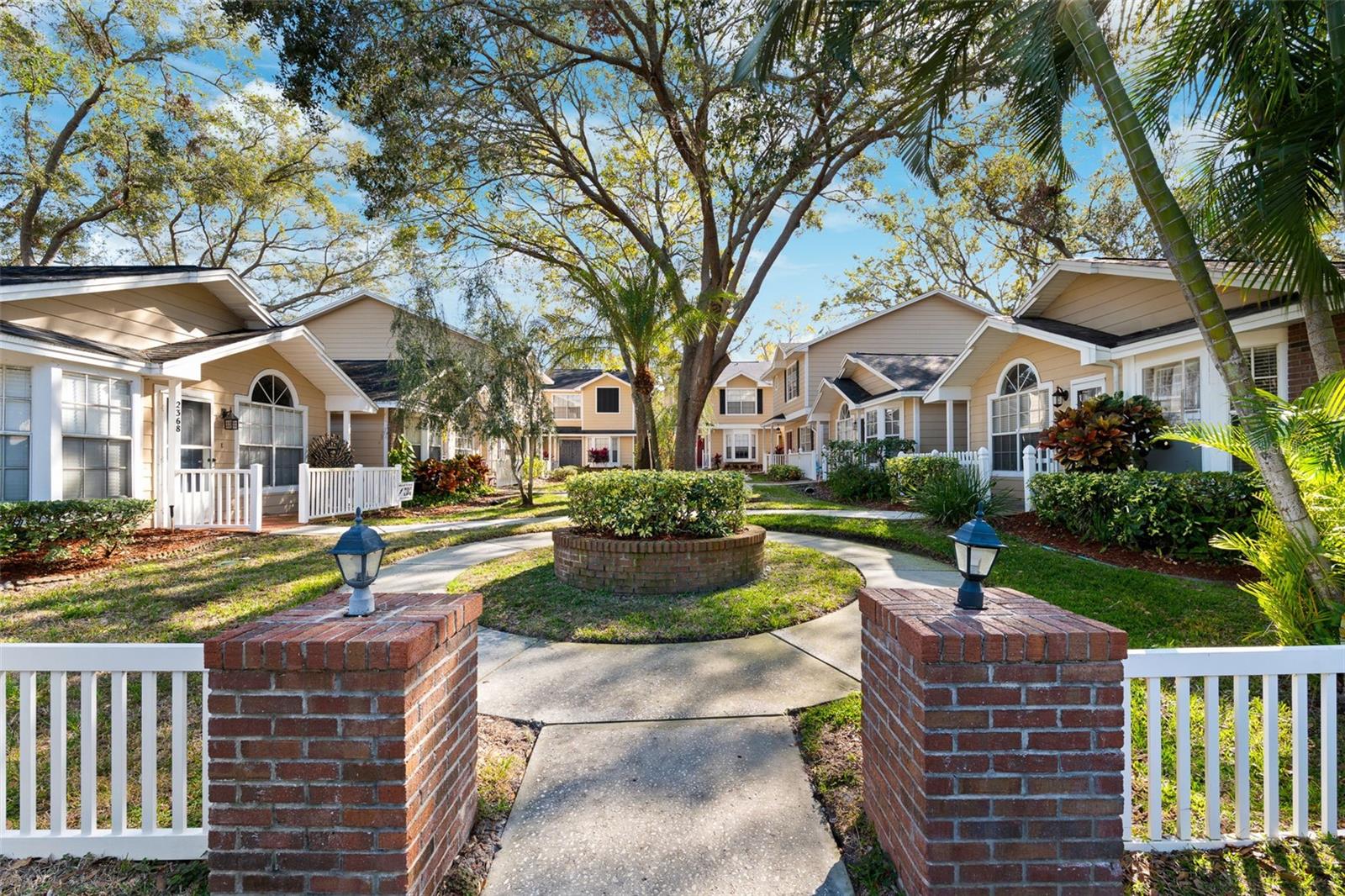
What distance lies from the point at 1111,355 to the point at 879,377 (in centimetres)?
813

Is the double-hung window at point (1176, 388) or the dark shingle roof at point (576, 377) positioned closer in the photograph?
the double-hung window at point (1176, 388)

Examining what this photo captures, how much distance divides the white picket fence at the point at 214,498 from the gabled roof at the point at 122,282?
307cm

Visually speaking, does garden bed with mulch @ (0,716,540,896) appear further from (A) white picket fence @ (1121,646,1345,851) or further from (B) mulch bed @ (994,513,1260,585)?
(B) mulch bed @ (994,513,1260,585)

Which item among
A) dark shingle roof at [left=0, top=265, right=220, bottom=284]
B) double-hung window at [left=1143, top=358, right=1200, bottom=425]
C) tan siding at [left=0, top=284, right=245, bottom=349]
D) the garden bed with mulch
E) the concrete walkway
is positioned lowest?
the garden bed with mulch

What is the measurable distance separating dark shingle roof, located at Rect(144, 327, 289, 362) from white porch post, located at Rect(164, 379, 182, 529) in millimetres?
464

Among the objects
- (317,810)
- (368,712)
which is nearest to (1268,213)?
(368,712)

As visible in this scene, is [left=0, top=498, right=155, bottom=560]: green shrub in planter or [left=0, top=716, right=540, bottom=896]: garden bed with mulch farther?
[left=0, top=498, right=155, bottom=560]: green shrub in planter

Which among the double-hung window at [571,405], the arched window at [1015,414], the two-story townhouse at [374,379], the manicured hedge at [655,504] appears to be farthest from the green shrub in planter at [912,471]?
the double-hung window at [571,405]

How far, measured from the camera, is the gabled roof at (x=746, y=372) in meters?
34.0

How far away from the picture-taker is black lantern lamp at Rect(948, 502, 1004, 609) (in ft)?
7.80

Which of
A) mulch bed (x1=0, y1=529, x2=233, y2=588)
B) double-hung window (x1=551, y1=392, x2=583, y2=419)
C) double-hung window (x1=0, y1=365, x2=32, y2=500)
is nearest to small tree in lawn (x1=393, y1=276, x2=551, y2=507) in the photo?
mulch bed (x1=0, y1=529, x2=233, y2=588)

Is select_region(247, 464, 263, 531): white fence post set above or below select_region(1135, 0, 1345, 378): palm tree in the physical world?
below

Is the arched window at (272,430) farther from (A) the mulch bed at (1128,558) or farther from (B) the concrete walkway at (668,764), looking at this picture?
(A) the mulch bed at (1128,558)

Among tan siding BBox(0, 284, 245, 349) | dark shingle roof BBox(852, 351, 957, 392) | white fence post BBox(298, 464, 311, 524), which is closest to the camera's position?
tan siding BBox(0, 284, 245, 349)
